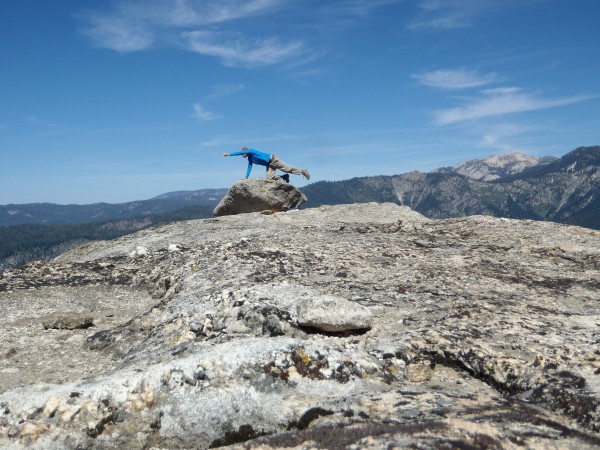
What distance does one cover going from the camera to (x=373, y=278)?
50.4 feet

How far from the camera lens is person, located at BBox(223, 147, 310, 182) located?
39.0 m

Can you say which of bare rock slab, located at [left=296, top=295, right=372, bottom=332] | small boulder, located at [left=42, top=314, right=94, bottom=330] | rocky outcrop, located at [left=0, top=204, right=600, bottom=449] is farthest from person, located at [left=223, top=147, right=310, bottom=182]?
bare rock slab, located at [left=296, top=295, right=372, bottom=332]

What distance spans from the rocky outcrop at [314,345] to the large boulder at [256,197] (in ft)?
52.2

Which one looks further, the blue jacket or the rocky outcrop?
the blue jacket

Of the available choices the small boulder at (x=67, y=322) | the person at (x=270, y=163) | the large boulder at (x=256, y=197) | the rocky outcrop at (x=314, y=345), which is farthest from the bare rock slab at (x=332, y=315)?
the person at (x=270, y=163)

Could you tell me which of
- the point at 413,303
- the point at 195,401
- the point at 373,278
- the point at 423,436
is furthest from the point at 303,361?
the point at 373,278

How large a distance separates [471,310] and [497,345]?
1.94 metres

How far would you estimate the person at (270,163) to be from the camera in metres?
39.0

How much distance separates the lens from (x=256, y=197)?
36938 millimetres

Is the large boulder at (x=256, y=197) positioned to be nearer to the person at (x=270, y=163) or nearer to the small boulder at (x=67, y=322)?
the person at (x=270, y=163)

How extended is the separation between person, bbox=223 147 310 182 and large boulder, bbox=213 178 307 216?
5.23 ft

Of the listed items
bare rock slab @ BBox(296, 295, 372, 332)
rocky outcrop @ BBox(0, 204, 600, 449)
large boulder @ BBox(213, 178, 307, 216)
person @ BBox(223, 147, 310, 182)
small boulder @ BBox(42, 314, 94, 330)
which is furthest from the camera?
person @ BBox(223, 147, 310, 182)

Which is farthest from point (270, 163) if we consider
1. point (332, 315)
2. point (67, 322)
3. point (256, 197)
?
point (332, 315)

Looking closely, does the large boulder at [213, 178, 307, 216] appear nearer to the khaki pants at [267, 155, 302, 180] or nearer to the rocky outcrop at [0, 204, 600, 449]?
the khaki pants at [267, 155, 302, 180]
